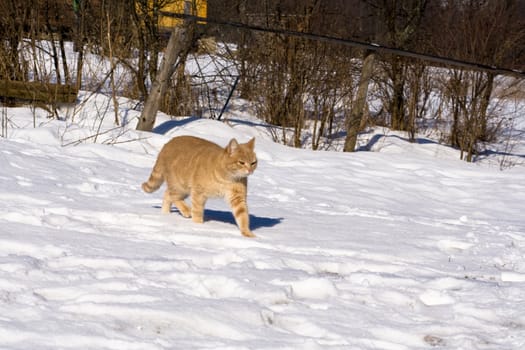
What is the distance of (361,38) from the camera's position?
46.4 feet

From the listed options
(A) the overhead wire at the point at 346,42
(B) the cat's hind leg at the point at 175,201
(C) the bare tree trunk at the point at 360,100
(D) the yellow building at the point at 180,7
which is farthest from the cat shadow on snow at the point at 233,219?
(D) the yellow building at the point at 180,7

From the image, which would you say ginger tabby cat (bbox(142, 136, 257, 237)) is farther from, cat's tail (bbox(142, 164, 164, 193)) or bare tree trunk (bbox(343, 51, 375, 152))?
bare tree trunk (bbox(343, 51, 375, 152))

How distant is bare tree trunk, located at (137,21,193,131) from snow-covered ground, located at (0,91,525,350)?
1.26m

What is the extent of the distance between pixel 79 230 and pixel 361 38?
10728 mm

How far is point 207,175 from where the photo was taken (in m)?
5.12

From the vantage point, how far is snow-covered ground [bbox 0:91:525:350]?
2.91 meters

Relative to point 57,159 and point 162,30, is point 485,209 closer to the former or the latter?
point 57,159

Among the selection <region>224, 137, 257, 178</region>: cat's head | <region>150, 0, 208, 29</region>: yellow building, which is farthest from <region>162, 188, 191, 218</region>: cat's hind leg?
<region>150, 0, 208, 29</region>: yellow building

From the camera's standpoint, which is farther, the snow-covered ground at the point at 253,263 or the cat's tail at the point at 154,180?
the cat's tail at the point at 154,180

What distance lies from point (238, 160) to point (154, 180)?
1068 mm

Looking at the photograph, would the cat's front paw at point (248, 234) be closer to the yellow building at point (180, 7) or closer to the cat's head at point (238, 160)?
the cat's head at point (238, 160)

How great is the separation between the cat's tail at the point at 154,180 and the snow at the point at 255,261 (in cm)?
14

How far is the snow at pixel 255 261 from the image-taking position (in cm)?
292

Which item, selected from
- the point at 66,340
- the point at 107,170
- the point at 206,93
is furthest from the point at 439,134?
the point at 66,340
